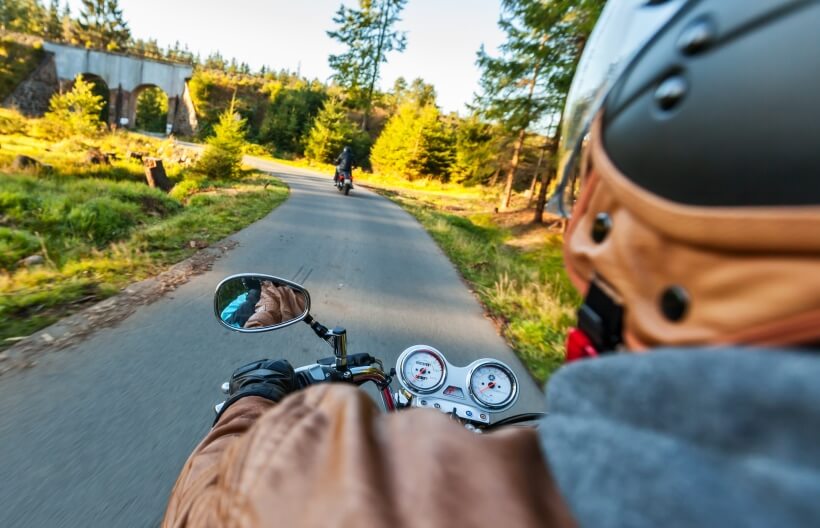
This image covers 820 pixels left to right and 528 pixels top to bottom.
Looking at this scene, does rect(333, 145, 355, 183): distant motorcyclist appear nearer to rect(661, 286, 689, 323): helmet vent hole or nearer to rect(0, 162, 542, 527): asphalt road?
rect(0, 162, 542, 527): asphalt road

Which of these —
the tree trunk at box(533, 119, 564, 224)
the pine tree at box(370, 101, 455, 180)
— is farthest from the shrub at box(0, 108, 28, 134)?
the tree trunk at box(533, 119, 564, 224)

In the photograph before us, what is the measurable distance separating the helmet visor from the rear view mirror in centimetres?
118

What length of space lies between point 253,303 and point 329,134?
32305mm

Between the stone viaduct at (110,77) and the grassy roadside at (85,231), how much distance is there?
3022 cm

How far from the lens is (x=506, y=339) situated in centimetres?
494

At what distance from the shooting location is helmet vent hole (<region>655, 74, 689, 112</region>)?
621 mm

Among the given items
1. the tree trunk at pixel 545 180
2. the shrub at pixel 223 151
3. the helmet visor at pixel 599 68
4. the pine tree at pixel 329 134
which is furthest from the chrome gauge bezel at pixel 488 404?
the pine tree at pixel 329 134

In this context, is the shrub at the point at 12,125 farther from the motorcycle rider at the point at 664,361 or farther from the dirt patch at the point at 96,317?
the motorcycle rider at the point at 664,361

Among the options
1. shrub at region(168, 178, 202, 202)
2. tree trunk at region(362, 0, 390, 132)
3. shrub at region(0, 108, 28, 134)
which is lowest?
shrub at region(168, 178, 202, 202)

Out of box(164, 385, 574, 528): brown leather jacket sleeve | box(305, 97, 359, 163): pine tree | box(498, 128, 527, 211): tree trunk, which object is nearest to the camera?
box(164, 385, 574, 528): brown leather jacket sleeve

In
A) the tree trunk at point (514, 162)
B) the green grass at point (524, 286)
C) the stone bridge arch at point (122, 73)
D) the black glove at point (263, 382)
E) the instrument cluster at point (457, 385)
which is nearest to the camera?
the black glove at point (263, 382)

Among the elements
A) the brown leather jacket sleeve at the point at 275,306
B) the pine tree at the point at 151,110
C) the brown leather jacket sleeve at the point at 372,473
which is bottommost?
the brown leather jacket sleeve at the point at 275,306

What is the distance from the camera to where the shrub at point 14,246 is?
4543mm

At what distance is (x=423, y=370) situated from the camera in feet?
6.17
